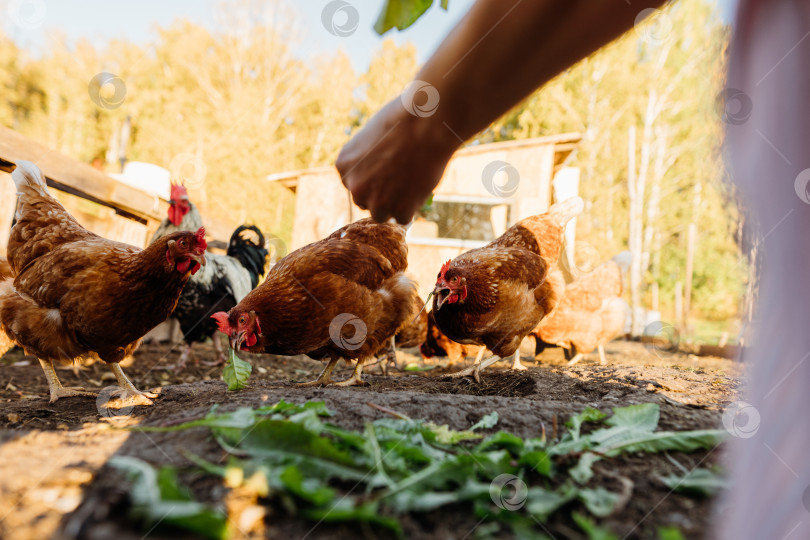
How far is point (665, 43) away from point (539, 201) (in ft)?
35.2

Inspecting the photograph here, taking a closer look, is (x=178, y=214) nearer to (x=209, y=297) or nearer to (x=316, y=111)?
(x=209, y=297)

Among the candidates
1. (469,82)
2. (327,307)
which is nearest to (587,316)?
(327,307)

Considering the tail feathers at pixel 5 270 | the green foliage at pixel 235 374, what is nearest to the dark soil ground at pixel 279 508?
the green foliage at pixel 235 374

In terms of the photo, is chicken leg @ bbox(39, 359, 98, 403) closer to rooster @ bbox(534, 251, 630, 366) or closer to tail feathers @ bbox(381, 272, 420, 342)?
tail feathers @ bbox(381, 272, 420, 342)

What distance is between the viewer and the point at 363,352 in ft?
9.60

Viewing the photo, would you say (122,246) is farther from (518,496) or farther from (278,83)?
(278,83)

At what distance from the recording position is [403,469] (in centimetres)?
97

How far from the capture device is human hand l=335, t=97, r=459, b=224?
922 mm

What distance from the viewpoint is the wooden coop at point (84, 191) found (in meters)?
3.41

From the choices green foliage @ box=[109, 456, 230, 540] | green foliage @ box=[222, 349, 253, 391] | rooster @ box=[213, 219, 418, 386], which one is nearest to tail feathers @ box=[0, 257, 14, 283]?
rooster @ box=[213, 219, 418, 386]

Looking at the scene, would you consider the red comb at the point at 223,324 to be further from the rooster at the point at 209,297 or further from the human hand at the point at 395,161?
the rooster at the point at 209,297

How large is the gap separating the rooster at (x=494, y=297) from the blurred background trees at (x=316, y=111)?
390 inches

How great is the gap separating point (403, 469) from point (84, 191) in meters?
4.47

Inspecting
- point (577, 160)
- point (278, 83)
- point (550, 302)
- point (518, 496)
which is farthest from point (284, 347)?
point (577, 160)
